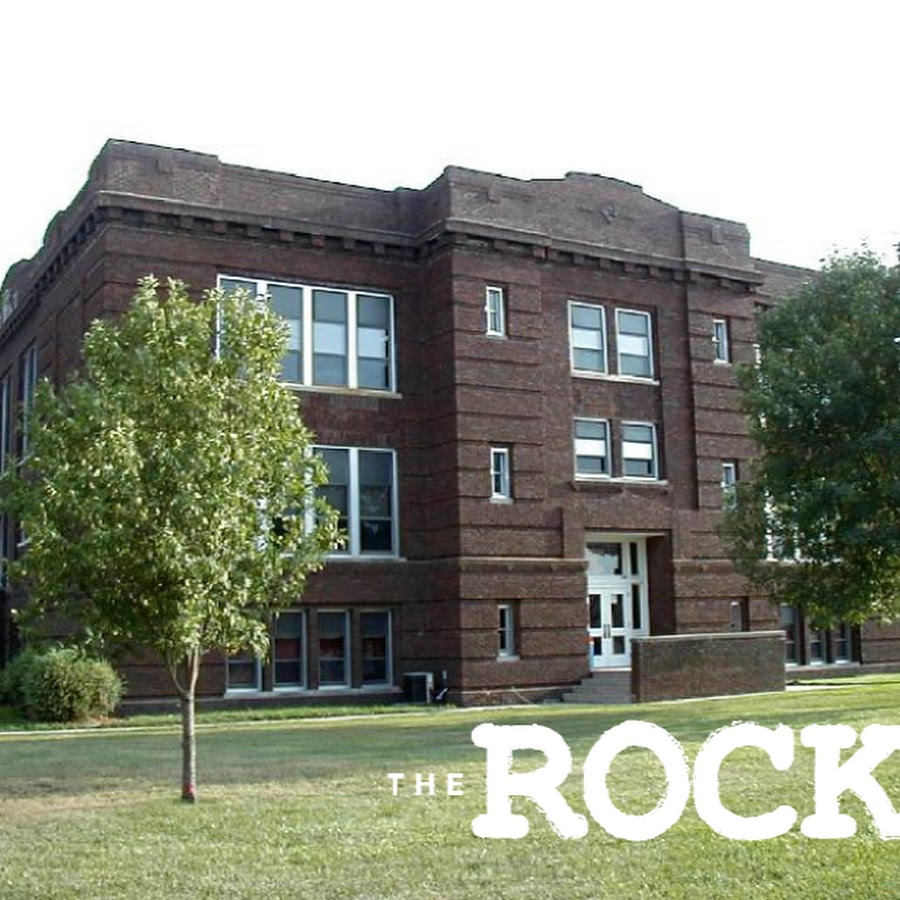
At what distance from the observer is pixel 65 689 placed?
26.6 meters

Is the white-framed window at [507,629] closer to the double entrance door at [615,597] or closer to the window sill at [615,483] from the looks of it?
the double entrance door at [615,597]

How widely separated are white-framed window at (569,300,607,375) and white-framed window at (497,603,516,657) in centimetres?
637

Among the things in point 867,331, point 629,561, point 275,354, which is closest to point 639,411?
point 629,561

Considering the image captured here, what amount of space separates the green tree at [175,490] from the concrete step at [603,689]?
1750 cm

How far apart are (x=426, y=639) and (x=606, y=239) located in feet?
36.6

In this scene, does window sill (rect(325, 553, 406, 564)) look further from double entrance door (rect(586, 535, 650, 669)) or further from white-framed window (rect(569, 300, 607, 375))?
white-framed window (rect(569, 300, 607, 375))

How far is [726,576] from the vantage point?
116ft

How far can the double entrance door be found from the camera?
34.4 metres

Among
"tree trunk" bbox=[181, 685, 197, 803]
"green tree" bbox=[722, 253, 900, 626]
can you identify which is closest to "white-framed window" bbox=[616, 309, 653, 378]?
"green tree" bbox=[722, 253, 900, 626]

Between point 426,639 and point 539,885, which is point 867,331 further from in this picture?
point 539,885

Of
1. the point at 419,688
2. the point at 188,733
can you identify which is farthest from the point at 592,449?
the point at 188,733

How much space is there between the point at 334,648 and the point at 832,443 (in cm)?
1277

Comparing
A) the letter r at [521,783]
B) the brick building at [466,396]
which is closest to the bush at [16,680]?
the brick building at [466,396]

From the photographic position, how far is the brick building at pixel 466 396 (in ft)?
102
